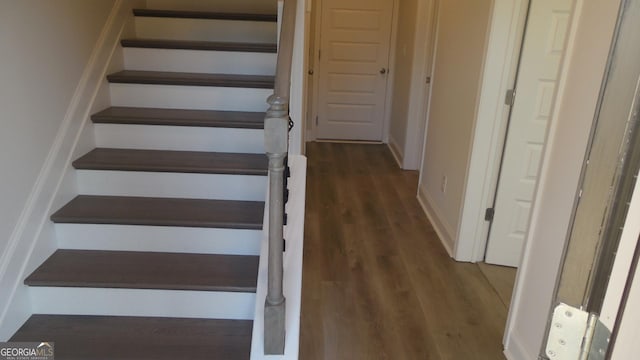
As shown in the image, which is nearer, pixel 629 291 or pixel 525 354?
pixel 629 291

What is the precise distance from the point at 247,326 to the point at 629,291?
171 centimetres

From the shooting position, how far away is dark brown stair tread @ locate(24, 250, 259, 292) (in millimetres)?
1979

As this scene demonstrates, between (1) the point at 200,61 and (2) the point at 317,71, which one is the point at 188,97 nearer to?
(1) the point at 200,61

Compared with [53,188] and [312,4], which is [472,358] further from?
[312,4]

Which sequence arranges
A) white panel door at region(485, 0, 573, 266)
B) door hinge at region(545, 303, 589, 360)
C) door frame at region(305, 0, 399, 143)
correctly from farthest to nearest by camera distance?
door frame at region(305, 0, 399, 143) < white panel door at region(485, 0, 573, 266) < door hinge at region(545, 303, 589, 360)

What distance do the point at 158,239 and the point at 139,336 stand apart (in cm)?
46

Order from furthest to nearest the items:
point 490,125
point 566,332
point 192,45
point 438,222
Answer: point 438,222 < point 192,45 < point 490,125 < point 566,332

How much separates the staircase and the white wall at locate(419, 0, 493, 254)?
1278mm

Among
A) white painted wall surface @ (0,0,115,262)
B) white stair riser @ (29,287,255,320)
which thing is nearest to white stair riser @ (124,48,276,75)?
white painted wall surface @ (0,0,115,262)

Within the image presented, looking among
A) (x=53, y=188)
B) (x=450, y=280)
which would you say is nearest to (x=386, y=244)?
(x=450, y=280)

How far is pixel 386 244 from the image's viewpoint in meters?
3.43

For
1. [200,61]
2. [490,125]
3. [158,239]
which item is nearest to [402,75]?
[490,125]
